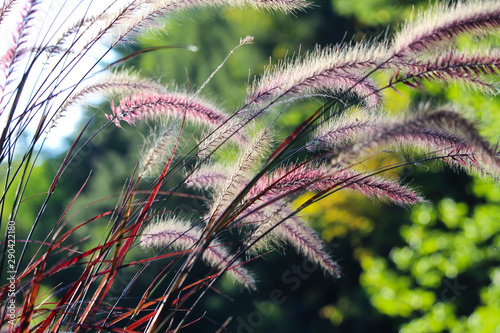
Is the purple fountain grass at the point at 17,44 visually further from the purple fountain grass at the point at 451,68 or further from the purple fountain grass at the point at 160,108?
the purple fountain grass at the point at 451,68

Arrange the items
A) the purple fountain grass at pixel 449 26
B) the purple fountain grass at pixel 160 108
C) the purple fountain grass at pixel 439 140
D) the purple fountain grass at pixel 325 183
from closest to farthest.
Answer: the purple fountain grass at pixel 439 140 < the purple fountain grass at pixel 449 26 < the purple fountain grass at pixel 325 183 < the purple fountain grass at pixel 160 108

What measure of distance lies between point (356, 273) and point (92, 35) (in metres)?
9.57

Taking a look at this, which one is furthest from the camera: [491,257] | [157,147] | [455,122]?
[491,257]

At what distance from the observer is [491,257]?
7059mm

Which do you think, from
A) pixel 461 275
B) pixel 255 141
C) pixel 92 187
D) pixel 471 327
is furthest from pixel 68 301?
pixel 92 187

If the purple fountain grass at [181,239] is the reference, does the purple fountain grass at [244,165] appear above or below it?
above

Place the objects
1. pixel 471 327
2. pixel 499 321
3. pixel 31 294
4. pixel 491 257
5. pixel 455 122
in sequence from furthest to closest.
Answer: pixel 491 257 → pixel 471 327 → pixel 499 321 → pixel 31 294 → pixel 455 122

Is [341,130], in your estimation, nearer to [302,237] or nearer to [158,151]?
[302,237]

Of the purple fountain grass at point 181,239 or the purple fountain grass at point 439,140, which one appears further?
the purple fountain grass at point 181,239

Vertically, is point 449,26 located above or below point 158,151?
above

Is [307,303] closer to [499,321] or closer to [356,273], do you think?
[356,273]

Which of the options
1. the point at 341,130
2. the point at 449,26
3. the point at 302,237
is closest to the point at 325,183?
the point at 341,130

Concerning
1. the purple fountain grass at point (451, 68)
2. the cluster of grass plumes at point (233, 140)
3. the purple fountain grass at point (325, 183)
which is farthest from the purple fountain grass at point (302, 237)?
the purple fountain grass at point (451, 68)

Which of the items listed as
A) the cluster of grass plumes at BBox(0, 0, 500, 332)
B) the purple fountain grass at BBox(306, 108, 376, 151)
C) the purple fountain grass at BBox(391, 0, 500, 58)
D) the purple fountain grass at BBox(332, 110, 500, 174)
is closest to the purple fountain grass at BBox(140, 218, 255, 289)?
the cluster of grass plumes at BBox(0, 0, 500, 332)
